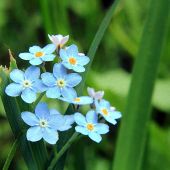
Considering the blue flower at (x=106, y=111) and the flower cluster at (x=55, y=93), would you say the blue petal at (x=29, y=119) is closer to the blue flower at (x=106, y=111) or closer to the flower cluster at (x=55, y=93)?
the flower cluster at (x=55, y=93)

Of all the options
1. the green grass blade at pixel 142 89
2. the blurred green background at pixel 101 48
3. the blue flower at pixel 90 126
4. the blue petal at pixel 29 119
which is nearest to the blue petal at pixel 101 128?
the blue flower at pixel 90 126

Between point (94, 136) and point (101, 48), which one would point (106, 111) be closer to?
point (94, 136)

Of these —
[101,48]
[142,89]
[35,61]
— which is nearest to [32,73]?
[35,61]

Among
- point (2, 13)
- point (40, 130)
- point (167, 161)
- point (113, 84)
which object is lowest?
point (40, 130)

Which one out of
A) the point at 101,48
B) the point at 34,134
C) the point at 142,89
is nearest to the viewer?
the point at 34,134

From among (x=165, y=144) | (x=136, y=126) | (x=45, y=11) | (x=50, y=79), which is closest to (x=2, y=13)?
(x=45, y=11)

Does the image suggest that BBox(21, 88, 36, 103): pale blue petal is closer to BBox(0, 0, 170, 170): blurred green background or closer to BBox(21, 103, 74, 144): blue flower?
BBox(21, 103, 74, 144): blue flower

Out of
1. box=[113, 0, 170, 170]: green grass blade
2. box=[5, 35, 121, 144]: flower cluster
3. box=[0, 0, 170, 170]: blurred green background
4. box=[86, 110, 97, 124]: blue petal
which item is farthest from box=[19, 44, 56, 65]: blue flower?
box=[0, 0, 170, 170]: blurred green background

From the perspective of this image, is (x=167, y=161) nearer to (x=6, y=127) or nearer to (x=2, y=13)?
(x=6, y=127)
